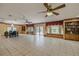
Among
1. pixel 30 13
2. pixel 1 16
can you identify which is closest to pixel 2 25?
pixel 1 16

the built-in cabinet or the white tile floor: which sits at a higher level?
the built-in cabinet

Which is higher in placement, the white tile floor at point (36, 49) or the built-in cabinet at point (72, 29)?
the built-in cabinet at point (72, 29)

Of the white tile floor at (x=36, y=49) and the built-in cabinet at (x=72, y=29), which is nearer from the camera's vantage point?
the white tile floor at (x=36, y=49)

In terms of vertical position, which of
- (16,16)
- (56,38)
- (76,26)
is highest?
(16,16)

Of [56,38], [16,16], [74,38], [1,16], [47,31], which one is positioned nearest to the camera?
[1,16]

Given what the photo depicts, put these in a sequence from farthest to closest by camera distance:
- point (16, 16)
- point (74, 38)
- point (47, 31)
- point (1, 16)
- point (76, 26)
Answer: point (47, 31) → point (74, 38) → point (76, 26) → point (16, 16) → point (1, 16)

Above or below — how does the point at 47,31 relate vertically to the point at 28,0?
below

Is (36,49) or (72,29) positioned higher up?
(72,29)

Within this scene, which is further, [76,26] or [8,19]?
[76,26]

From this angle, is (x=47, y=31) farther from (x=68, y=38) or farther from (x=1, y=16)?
(x=1, y=16)

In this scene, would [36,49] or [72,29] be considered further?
[72,29]

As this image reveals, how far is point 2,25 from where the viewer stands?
15.9 ft

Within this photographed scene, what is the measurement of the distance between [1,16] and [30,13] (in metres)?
1.71

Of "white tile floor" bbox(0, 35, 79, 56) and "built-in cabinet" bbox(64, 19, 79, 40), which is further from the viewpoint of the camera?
"built-in cabinet" bbox(64, 19, 79, 40)
